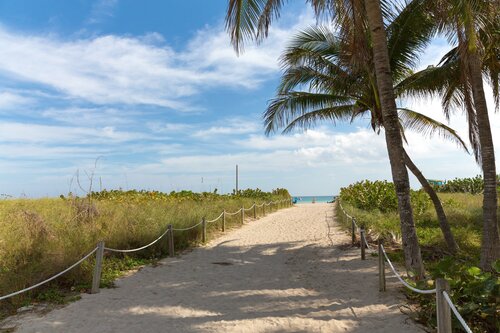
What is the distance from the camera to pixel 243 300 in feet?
20.1

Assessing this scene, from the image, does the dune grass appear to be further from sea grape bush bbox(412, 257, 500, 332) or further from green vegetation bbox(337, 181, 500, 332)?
sea grape bush bbox(412, 257, 500, 332)

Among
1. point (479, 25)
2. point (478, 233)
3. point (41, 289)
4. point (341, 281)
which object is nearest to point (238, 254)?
point (341, 281)

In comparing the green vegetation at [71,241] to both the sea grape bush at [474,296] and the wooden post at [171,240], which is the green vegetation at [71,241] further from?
the sea grape bush at [474,296]

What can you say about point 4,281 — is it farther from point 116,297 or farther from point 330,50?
point 330,50

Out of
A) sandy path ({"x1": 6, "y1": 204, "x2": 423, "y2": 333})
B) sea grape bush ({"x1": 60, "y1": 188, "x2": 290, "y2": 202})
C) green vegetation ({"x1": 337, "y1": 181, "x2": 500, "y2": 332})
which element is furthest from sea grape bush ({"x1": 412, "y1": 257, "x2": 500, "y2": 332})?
sea grape bush ({"x1": 60, "y1": 188, "x2": 290, "y2": 202})

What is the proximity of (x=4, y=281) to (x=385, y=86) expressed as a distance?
22.2 ft

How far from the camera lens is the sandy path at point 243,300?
16.3 feet

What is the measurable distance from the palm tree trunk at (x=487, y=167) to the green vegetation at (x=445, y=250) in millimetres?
625

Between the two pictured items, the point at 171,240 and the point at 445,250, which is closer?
the point at 171,240

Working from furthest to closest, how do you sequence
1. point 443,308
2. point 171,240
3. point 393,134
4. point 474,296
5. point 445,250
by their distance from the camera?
point 445,250, point 171,240, point 393,134, point 474,296, point 443,308

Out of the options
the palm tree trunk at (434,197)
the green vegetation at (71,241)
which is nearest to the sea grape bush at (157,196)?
the green vegetation at (71,241)

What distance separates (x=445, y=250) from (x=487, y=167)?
134 inches

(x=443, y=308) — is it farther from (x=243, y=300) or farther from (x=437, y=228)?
(x=437, y=228)

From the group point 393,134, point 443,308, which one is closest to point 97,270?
point 443,308
